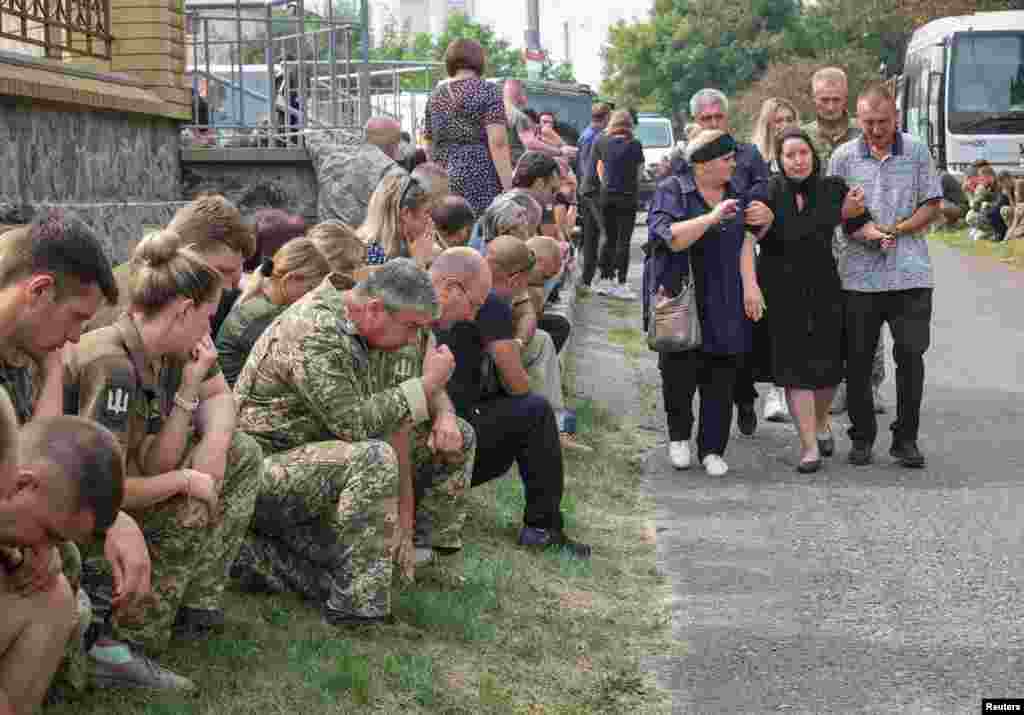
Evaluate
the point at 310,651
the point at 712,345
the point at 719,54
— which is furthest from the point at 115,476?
the point at 719,54

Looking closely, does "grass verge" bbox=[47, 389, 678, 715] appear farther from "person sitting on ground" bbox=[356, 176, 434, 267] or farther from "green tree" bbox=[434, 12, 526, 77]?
"green tree" bbox=[434, 12, 526, 77]

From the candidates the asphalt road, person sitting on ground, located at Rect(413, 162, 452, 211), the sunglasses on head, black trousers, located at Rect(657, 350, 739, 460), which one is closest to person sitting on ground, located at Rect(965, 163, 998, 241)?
the asphalt road

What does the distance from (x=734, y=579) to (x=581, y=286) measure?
12.5m

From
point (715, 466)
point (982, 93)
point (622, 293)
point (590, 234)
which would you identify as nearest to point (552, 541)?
point (715, 466)

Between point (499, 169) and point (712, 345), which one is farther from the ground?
point (499, 169)

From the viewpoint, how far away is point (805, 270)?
30.6 feet

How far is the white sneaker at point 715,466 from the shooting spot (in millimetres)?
9258

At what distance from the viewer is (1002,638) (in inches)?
241

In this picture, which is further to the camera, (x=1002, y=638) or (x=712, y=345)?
(x=712, y=345)

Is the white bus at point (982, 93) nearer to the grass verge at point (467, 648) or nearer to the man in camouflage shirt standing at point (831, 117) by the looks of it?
the man in camouflage shirt standing at point (831, 117)

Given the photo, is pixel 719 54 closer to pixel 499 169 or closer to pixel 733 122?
pixel 733 122

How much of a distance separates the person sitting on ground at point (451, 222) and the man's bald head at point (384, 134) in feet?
11.1

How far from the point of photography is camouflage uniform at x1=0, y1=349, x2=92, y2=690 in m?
4.43

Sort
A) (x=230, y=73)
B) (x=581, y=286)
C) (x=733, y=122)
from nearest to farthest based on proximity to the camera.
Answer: (x=230, y=73)
(x=581, y=286)
(x=733, y=122)
